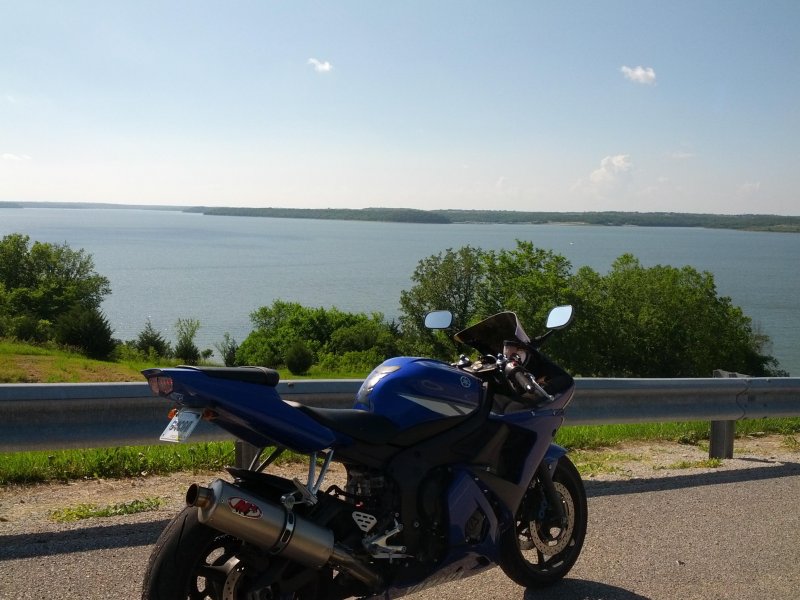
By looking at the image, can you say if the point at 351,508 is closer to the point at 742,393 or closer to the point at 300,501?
the point at 300,501

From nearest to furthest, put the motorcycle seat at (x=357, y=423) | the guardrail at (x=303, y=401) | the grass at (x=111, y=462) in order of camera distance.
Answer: the motorcycle seat at (x=357, y=423) → the guardrail at (x=303, y=401) → the grass at (x=111, y=462)

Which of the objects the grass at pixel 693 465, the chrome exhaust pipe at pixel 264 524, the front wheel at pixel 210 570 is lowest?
the grass at pixel 693 465

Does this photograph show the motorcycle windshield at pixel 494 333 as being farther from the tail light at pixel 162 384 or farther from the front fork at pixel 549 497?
the tail light at pixel 162 384

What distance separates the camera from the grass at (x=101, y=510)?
4.81 metres

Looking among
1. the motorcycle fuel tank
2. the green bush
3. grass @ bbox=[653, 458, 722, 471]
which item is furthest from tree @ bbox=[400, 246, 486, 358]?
the motorcycle fuel tank

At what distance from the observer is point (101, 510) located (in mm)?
4934

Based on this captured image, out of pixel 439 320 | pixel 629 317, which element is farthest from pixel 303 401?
pixel 629 317

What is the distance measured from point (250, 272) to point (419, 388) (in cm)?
11244

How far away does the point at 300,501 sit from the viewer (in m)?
3.09

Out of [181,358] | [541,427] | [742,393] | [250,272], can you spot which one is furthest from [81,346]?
[250,272]

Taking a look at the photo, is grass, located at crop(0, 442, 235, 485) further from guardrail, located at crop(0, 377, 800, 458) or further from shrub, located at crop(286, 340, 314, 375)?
shrub, located at crop(286, 340, 314, 375)

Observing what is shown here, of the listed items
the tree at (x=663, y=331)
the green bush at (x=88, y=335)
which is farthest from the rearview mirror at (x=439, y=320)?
the tree at (x=663, y=331)

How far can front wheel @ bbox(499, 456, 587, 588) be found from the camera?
4.07 m

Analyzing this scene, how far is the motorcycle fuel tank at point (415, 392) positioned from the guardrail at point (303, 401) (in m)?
1.99
